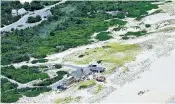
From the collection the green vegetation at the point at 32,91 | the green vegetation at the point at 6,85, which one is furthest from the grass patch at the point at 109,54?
the green vegetation at the point at 6,85

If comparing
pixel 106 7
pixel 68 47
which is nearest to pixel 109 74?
pixel 68 47

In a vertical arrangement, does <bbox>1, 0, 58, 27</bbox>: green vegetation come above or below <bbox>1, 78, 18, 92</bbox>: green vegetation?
below

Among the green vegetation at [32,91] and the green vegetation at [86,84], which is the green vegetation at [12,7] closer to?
the green vegetation at [32,91]

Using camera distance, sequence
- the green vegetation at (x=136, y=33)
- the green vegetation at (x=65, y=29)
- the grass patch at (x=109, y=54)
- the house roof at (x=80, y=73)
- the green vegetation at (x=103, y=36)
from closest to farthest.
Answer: the house roof at (x=80, y=73) < the grass patch at (x=109, y=54) < the green vegetation at (x=65, y=29) < the green vegetation at (x=103, y=36) < the green vegetation at (x=136, y=33)

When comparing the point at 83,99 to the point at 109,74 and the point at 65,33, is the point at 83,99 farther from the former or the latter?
the point at 65,33

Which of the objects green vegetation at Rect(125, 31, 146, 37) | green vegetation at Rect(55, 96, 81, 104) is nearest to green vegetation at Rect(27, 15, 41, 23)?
green vegetation at Rect(125, 31, 146, 37)

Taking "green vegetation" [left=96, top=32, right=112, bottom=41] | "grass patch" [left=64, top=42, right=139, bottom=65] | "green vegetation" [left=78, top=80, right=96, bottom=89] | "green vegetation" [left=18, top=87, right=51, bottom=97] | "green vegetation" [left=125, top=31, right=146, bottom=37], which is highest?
"green vegetation" [left=18, top=87, right=51, bottom=97]

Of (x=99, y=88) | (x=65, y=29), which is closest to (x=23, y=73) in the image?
(x=99, y=88)

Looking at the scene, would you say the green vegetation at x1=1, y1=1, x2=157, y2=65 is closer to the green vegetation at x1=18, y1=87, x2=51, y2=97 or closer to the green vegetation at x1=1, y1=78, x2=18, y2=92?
the green vegetation at x1=1, y1=78, x2=18, y2=92

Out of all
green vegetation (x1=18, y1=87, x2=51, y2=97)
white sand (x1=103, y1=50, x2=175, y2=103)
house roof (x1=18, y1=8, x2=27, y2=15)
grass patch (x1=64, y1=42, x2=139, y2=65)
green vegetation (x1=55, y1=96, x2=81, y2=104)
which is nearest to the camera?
green vegetation (x1=55, y1=96, x2=81, y2=104)
